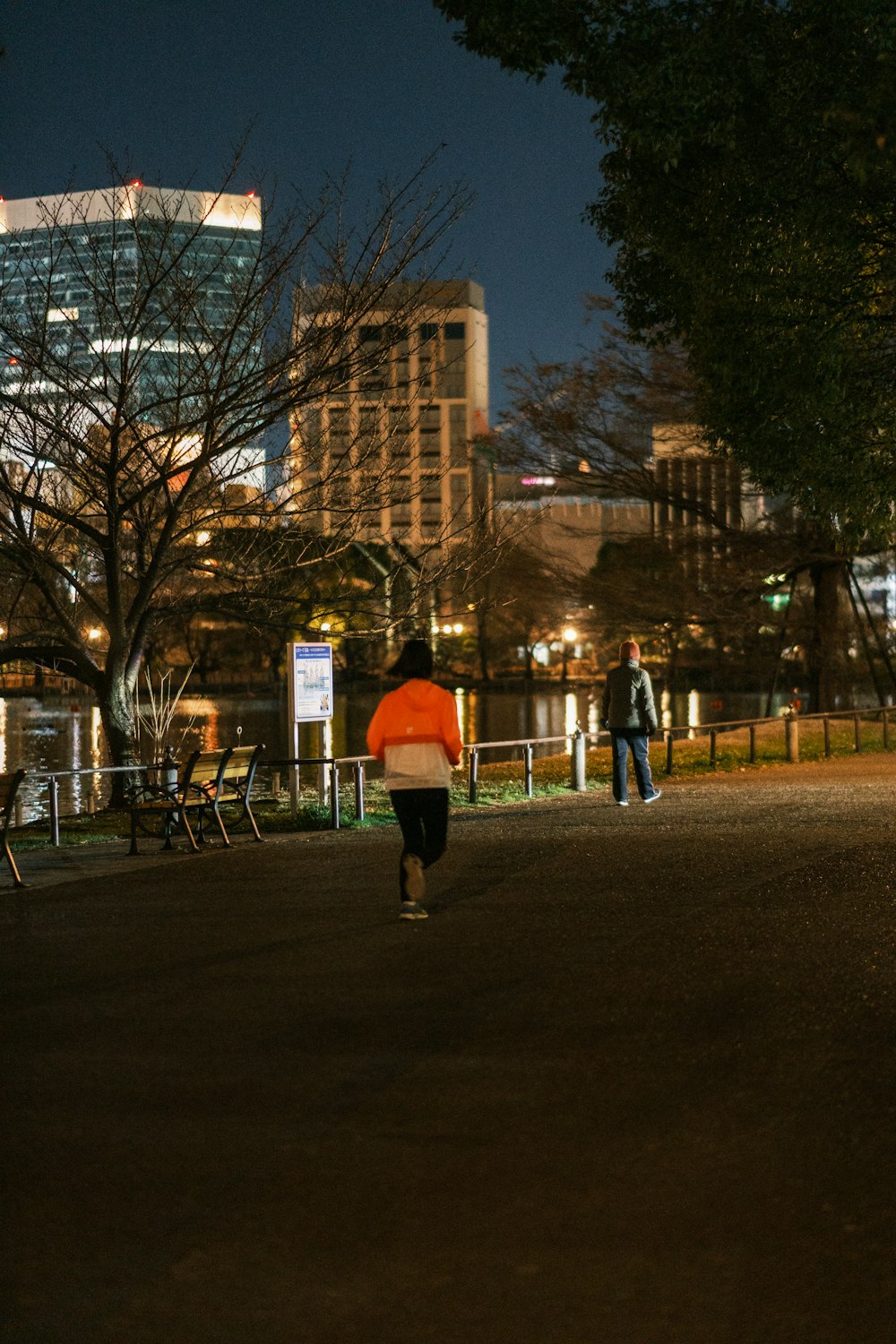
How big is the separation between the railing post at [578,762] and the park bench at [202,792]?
18.4 feet

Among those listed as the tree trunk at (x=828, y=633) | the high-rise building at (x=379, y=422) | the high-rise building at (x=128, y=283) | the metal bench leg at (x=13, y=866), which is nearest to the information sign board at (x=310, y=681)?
the high-rise building at (x=379, y=422)

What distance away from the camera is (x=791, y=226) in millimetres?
14594

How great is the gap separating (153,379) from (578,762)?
7.60 meters

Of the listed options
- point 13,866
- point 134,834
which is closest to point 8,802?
point 13,866

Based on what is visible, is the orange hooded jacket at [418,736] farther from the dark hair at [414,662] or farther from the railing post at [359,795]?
the railing post at [359,795]

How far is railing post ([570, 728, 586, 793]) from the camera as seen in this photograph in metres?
18.2

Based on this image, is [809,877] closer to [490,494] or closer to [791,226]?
[791,226]

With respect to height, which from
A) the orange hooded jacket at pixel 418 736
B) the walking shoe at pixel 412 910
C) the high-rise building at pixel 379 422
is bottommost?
the walking shoe at pixel 412 910

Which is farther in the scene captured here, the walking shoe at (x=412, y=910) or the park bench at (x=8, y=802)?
the park bench at (x=8, y=802)

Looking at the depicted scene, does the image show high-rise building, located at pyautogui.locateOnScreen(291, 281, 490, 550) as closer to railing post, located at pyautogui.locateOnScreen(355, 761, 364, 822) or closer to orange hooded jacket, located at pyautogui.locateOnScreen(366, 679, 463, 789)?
railing post, located at pyautogui.locateOnScreen(355, 761, 364, 822)

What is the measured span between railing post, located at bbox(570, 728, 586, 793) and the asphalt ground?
8356 millimetres

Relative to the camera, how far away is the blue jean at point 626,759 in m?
15.4

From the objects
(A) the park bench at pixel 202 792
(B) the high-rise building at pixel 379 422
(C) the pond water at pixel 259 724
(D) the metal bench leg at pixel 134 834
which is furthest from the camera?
(C) the pond water at pixel 259 724

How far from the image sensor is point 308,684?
18.0 metres
